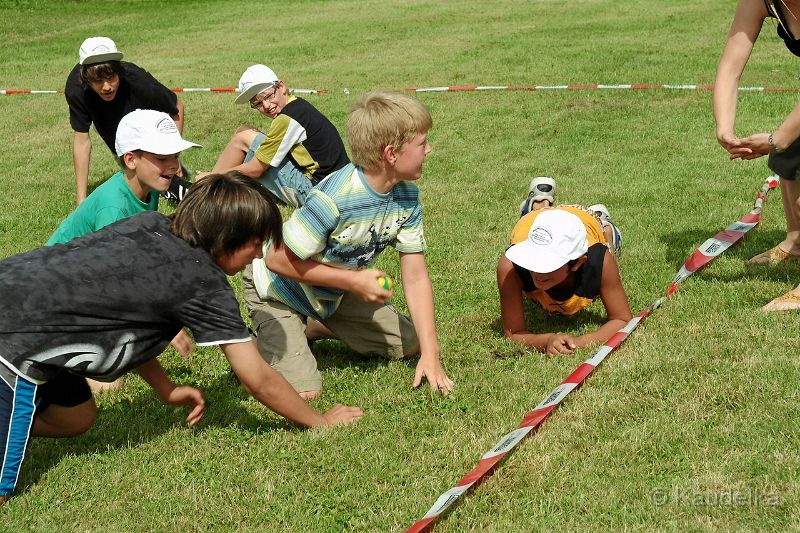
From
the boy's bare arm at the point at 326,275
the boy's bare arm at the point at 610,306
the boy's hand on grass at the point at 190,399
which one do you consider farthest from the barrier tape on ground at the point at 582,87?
the boy's hand on grass at the point at 190,399

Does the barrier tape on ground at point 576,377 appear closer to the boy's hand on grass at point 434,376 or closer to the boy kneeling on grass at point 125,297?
the boy's hand on grass at point 434,376

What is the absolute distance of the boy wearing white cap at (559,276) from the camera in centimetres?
502

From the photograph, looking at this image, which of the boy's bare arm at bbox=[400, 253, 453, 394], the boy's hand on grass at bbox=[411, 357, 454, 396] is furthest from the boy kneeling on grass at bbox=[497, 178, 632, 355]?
the boy's hand on grass at bbox=[411, 357, 454, 396]

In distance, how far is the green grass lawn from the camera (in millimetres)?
3721

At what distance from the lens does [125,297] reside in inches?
147

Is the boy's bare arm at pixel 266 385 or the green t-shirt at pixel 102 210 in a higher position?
the green t-shirt at pixel 102 210

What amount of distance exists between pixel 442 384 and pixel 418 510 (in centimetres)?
106

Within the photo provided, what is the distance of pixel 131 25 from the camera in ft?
80.1

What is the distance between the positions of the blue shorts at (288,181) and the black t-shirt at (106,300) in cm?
420

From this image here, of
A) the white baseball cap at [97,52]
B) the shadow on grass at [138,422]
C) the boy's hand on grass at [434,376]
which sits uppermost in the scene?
the white baseball cap at [97,52]

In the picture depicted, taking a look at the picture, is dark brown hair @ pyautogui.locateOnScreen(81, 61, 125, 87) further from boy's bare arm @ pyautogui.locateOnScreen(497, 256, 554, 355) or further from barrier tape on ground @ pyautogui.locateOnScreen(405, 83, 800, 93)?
barrier tape on ground @ pyautogui.locateOnScreen(405, 83, 800, 93)

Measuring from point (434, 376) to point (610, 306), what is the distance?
1275 millimetres

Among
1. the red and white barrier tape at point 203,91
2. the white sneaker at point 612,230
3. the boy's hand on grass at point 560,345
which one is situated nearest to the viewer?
the boy's hand on grass at point 560,345

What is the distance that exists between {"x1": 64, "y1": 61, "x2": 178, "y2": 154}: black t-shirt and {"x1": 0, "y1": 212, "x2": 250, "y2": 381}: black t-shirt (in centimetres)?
512
